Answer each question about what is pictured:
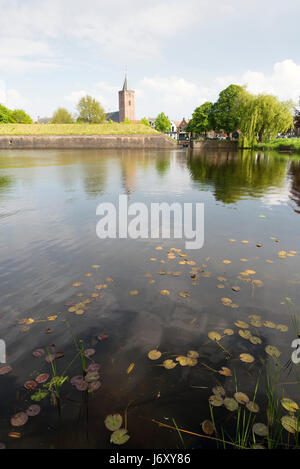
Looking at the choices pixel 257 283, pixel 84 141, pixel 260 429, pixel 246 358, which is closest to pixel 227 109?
pixel 84 141

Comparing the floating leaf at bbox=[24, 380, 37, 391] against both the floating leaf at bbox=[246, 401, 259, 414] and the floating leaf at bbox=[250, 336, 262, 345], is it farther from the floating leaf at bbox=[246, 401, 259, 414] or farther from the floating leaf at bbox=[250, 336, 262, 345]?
the floating leaf at bbox=[250, 336, 262, 345]

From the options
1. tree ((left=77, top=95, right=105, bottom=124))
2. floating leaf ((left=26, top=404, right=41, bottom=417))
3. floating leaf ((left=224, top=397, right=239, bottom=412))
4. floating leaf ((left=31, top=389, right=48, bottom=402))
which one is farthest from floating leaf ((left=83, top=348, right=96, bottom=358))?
tree ((left=77, top=95, right=105, bottom=124))

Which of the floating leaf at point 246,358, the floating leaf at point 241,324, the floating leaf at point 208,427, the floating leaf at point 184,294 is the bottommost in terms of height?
the floating leaf at point 208,427

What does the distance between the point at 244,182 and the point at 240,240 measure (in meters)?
9.57

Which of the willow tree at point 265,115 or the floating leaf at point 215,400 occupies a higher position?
the willow tree at point 265,115

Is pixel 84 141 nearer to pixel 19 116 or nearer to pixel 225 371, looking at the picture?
pixel 19 116

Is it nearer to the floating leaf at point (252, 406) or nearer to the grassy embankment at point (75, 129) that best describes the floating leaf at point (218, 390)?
the floating leaf at point (252, 406)

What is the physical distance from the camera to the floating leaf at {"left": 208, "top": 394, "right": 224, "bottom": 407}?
2.24 meters

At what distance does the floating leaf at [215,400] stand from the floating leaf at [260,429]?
293mm

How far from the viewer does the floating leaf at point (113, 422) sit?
205 centimetres

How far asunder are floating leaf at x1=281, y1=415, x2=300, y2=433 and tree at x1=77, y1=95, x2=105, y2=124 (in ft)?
285

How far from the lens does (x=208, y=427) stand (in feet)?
6.73

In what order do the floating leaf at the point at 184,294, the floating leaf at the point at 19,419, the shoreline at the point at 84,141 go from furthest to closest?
1. the shoreline at the point at 84,141
2. the floating leaf at the point at 184,294
3. the floating leaf at the point at 19,419

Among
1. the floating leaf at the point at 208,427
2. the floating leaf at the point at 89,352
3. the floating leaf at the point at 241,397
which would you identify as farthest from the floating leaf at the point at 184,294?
the floating leaf at the point at 208,427
